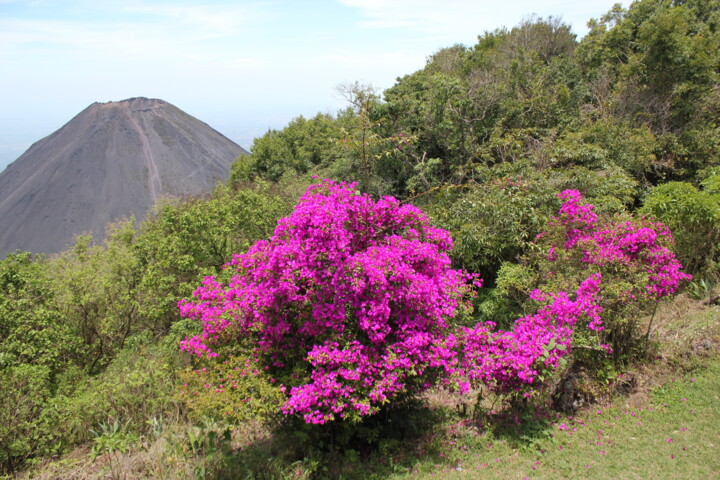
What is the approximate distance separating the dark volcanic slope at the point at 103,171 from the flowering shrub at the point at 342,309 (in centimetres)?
4803

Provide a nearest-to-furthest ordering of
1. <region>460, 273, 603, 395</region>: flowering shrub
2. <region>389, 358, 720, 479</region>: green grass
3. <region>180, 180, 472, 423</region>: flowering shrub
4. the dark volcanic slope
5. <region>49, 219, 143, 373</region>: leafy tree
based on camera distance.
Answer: <region>389, 358, 720, 479</region>: green grass, <region>180, 180, 472, 423</region>: flowering shrub, <region>460, 273, 603, 395</region>: flowering shrub, <region>49, 219, 143, 373</region>: leafy tree, the dark volcanic slope

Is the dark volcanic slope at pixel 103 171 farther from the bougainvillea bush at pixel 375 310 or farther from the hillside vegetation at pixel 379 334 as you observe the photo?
the bougainvillea bush at pixel 375 310

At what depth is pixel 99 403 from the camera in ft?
28.5

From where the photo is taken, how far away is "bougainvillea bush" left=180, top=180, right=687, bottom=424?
16.9ft

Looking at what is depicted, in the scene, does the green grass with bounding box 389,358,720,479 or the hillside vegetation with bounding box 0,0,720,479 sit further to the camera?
the hillside vegetation with bounding box 0,0,720,479

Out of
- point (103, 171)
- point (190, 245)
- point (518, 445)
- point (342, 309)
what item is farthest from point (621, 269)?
point (103, 171)

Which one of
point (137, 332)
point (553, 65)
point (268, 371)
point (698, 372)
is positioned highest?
point (553, 65)

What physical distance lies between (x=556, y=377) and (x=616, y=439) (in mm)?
1226

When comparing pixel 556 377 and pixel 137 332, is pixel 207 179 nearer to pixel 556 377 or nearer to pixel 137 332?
pixel 137 332

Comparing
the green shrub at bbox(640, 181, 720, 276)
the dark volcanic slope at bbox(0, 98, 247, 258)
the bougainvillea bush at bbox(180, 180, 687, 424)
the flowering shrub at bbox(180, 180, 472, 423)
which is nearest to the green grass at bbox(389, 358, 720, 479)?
the bougainvillea bush at bbox(180, 180, 687, 424)

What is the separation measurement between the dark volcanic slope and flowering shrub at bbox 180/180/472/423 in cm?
4803

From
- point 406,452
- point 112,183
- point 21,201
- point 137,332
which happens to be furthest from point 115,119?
point 406,452

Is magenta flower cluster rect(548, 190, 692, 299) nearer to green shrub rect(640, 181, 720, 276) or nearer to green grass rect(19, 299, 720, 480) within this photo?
green grass rect(19, 299, 720, 480)

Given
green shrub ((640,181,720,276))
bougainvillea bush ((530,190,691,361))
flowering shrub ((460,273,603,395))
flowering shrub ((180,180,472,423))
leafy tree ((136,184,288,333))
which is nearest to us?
flowering shrub ((180,180,472,423))
